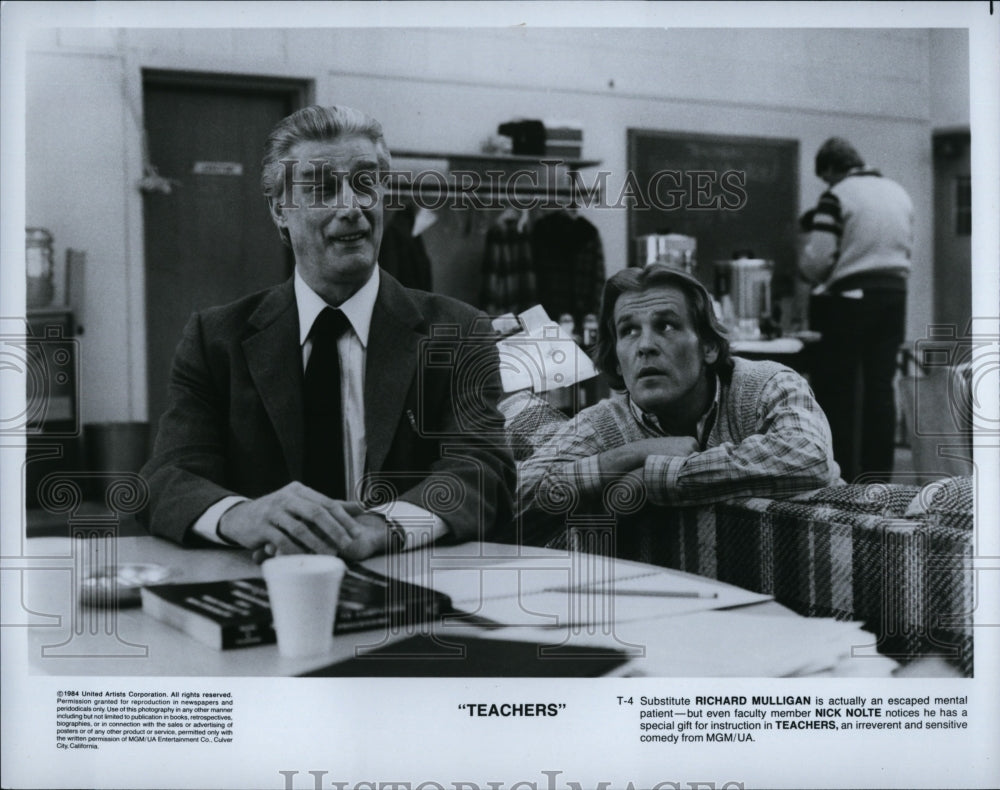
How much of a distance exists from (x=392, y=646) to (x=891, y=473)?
92 cm

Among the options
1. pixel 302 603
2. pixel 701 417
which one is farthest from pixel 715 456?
pixel 302 603

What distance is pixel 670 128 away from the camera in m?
1.77

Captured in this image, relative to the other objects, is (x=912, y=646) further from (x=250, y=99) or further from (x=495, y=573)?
(x=250, y=99)

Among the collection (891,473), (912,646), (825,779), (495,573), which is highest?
(891,473)

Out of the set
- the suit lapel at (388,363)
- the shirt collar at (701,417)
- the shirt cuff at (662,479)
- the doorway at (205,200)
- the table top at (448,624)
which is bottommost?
the table top at (448,624)

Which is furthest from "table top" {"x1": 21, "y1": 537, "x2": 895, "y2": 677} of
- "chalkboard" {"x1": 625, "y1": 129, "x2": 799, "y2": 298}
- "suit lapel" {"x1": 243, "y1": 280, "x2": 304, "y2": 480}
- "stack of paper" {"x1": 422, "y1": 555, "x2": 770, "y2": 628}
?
"chalkboard" {"x1": 625, "y1": 129, "x2": 799, "y2": 298}

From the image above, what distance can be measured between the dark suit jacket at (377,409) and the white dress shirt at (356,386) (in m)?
0.01

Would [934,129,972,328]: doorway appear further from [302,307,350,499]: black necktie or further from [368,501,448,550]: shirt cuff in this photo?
[302,307,350,499]: black necktie

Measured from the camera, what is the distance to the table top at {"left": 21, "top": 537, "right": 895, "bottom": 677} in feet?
5.21

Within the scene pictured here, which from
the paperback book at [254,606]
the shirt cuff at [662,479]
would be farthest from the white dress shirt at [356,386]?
the shirt cuff at [662,479]

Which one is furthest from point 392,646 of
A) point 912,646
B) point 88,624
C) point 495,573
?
point 912,646

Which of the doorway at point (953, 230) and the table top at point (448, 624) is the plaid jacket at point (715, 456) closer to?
the table top at point (448, 624)

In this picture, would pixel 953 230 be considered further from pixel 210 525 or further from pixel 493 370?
pixel 210 525

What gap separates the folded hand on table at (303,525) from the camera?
1.64m
